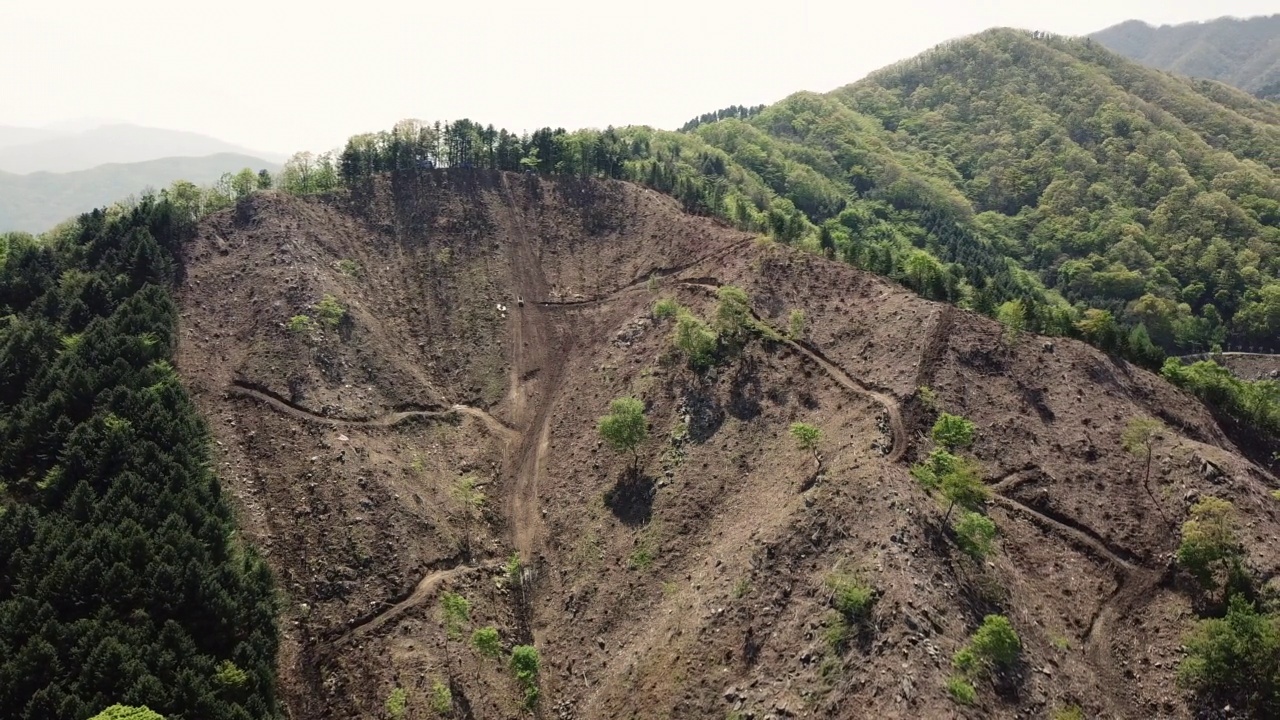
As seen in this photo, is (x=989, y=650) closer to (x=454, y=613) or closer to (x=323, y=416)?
(x=454, y=613)

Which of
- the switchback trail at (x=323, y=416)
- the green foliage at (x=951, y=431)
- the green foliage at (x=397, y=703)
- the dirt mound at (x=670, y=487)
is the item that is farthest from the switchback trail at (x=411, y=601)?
the green foliage at (x=951, y=431)

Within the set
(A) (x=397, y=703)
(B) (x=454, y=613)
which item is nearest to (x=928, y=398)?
(B) (x=454, y=613)

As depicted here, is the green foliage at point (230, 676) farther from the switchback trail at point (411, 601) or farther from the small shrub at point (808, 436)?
the small shrub at point (808, 436)

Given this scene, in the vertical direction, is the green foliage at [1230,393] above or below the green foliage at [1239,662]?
above

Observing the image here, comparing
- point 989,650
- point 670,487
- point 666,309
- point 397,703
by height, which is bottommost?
point 397,703

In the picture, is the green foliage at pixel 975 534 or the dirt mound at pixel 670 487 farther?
the green foliage at pixel 975 534

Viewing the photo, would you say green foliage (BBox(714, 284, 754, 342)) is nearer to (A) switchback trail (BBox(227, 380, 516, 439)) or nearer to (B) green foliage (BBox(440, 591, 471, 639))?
(A) switchback trail (BBox(227, 380, 516, 439))

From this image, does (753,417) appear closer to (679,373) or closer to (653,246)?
(679,373)
